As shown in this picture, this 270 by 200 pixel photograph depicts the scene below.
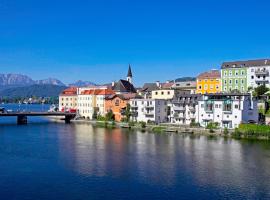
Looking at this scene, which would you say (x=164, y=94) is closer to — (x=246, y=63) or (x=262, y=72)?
(x=246, y=63)

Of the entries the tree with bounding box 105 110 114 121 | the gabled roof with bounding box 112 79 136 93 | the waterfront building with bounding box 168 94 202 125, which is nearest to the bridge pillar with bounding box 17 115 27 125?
the tree with bounding box 105 110 114 121

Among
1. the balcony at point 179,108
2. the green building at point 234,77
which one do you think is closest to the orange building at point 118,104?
the balcony at point 179,108

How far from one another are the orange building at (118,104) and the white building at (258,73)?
24.2 m

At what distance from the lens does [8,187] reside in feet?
90.9

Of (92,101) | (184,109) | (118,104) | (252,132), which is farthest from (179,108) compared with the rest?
(92,101)

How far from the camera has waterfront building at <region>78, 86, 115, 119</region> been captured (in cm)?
9019

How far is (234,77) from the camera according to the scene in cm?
7406

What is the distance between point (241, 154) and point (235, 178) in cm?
1131

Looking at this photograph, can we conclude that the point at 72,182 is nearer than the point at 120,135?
Result: Yes

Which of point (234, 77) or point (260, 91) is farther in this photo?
point (234, 77)

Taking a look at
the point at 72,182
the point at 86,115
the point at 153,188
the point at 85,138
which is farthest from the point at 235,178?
the point at 86,115

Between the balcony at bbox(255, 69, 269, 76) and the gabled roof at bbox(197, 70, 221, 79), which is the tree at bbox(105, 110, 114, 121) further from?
the balcony at bbox(255, 69, 269, 76)

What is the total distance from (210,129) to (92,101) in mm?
39569

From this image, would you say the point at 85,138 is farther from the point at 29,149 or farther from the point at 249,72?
the point at 249,72
